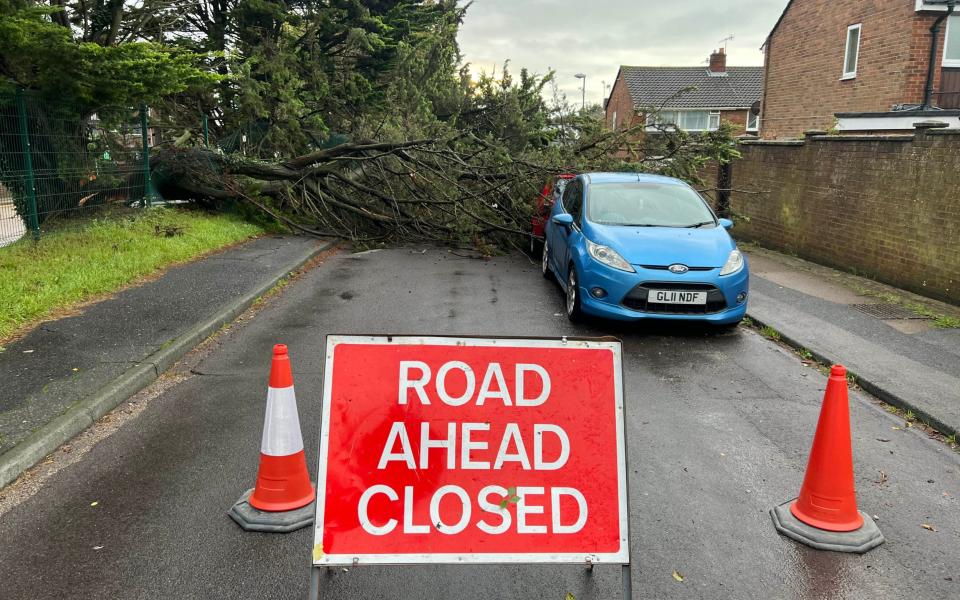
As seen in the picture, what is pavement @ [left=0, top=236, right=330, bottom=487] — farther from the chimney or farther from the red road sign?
the chimney

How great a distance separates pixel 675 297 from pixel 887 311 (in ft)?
11.2

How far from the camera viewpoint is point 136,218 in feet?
43.2

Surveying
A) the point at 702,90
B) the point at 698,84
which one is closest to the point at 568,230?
the point at 698,84

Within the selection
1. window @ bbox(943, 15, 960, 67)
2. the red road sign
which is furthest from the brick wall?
window @ bbox(943, 15, 960, 67)

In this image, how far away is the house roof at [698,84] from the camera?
51.1 meters

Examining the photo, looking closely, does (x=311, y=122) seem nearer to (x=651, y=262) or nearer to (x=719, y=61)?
(x=651, y=262)

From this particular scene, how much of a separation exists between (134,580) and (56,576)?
35 cm

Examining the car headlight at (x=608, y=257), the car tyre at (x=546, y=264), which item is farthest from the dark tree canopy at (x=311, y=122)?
the car headlight at (x=608, y=257)

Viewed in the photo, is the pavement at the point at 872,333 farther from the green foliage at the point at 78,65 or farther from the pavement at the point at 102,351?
A: the green foliage at the point at 78,65

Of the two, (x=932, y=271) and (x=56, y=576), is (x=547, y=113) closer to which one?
(x=932, y=271)

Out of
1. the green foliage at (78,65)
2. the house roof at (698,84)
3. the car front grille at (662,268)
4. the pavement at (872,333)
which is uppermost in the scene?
the house roof at (698,84)

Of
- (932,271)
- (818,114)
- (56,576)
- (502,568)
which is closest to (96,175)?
(56,576)

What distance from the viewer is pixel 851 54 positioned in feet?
74.8

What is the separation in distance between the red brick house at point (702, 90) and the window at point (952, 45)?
28.5 m
